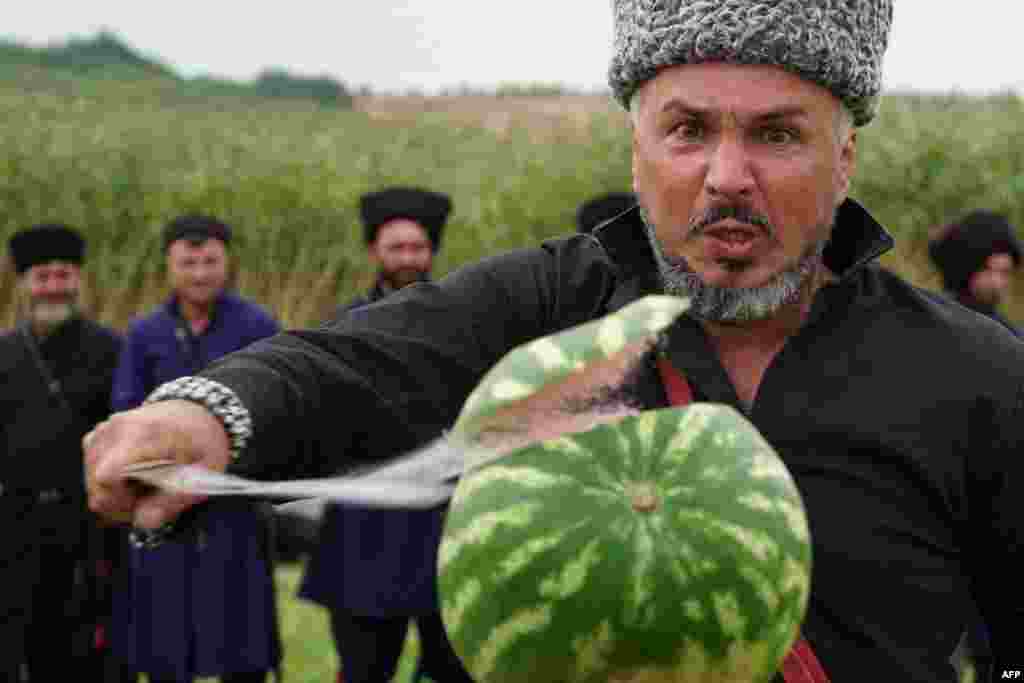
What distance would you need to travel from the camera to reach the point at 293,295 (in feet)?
56.4

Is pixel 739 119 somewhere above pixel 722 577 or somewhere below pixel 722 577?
above

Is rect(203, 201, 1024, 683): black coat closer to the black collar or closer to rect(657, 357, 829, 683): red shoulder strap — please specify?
the black collar

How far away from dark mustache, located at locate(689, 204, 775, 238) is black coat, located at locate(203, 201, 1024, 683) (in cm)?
23

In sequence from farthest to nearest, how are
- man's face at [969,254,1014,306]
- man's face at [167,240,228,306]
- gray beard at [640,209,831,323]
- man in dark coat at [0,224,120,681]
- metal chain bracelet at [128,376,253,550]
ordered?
man's face at [969,254,1014,306] < man's face at [167,240,228,306] < man in dark coat at [0,224,120,681] < gray beard at [640,209,831,323] < metal chain bracelet at [128,376,253,550]

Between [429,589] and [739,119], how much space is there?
19.0 ft

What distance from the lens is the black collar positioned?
9.32 feet

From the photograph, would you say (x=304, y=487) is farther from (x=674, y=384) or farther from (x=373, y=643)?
(x=373, y=643)

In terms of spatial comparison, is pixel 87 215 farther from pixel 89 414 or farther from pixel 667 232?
pixel 667 232

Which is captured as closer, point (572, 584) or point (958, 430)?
point (572, 584)

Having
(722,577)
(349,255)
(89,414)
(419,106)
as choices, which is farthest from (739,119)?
(419,106)

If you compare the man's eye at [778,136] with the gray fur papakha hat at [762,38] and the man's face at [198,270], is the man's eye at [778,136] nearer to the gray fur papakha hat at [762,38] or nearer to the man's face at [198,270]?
the gray fur papakha hat at [762,38]

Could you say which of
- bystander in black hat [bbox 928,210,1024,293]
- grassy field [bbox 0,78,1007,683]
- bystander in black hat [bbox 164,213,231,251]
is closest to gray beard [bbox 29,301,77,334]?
bystander in black hat [bbox 164,213,231,251]

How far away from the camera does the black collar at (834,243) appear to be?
2842mm

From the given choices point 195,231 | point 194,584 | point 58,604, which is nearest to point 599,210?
point 195,231
